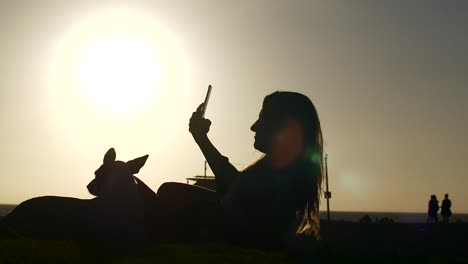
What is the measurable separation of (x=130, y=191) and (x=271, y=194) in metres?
1.19

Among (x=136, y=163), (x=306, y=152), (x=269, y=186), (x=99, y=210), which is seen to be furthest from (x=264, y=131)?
(x=99, y=210)

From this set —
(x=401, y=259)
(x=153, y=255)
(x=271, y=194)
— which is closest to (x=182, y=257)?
(x=153, y=255)

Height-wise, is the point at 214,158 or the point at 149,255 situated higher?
the point at 214,158

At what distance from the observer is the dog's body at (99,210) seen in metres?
4.42

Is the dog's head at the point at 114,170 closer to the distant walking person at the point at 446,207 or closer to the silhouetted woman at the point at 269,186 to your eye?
the silhouetted woman at the point at 269,186

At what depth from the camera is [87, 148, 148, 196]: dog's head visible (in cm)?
453

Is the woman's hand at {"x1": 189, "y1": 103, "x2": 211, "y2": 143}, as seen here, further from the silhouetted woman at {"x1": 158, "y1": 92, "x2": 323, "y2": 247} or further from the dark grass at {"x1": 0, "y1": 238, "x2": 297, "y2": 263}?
the dark grass at {"x1": 0, "y1": 238, "x2": 297, "y2": 263}

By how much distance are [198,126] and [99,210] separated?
126cm

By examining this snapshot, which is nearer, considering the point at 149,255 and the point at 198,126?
the point at 149,255

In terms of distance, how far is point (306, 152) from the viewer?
4836 millimetres

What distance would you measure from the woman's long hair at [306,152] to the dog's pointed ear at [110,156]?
1.25 metres

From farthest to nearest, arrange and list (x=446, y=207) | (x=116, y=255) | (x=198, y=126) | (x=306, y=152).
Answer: (x=446, y=207)
(x=198, y=126)
(x=306, y=152)
(x=116, y=255)

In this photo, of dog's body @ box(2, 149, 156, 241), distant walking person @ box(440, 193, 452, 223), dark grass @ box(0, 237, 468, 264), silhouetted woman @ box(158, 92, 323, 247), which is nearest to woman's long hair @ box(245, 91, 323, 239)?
silhouetted woman @ box(158, 92, 323, 247)

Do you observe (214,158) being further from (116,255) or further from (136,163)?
(116,255)
